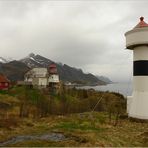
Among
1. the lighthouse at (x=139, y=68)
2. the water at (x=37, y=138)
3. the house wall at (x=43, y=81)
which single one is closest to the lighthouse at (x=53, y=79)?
the house wall at (x=43, y=81)

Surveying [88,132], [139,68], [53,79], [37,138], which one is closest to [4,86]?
[53,79]

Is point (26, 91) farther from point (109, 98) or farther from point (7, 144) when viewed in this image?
point (7, 144)

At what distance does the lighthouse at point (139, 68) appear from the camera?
1638cm

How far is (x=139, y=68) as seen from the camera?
16812mm

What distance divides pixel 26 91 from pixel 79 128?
1419 inches

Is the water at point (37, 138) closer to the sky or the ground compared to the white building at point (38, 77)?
closer to the ground

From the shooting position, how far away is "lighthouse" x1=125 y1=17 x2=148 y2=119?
16375mm

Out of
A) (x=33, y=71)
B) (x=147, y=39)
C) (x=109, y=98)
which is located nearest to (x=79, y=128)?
(x=147, y=39)

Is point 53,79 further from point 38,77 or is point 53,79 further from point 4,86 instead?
point 4,86

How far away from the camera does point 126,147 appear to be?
10.8 m

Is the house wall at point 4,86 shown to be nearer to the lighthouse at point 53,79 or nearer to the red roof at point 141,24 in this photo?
the lighthouse at point 53,79

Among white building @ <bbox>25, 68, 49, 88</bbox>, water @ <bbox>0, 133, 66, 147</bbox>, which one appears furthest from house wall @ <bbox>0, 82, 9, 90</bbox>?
water @ <bbox>0, 133, 66, 147</bbox>

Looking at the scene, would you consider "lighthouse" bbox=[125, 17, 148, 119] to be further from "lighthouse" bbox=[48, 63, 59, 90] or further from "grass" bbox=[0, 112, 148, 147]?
"lighthouse" bbox=[48, 63, 59, 90]

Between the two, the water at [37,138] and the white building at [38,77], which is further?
the white building at [38,77]
